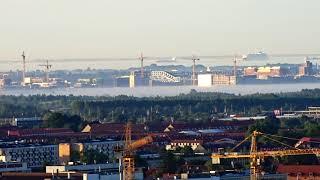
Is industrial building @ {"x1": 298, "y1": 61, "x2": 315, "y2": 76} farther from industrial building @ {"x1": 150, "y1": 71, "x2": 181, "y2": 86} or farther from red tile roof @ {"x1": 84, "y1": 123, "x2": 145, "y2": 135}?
red tile roof @ {"x1": 84, "y1": 123, "x2": 145, "y2": 135}

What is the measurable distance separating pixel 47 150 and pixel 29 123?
24525mm

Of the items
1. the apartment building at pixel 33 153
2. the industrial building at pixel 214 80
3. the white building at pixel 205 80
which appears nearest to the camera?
the apartment building at pixel 33 153

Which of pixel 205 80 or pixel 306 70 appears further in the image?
pixel 306 70

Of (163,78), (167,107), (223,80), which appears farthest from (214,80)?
(167,107)

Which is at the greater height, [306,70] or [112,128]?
[112,128]

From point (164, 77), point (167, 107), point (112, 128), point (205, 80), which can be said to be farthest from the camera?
point (164, 77)

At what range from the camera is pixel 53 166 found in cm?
5147

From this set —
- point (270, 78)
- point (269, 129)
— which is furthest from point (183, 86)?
point (269, 129)

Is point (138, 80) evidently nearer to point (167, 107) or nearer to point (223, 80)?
point (223, 80)

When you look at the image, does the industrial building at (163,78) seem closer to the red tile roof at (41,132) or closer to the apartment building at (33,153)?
the red tile roof at (41,132)

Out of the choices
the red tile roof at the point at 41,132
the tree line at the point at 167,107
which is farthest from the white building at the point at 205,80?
the red tile roof at the point at 41,132

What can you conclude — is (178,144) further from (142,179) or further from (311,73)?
(311,73)

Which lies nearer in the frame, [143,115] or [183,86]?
[143,115]

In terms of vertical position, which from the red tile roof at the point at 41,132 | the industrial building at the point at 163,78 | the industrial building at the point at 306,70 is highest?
the red tile roof at the point at 41,132
